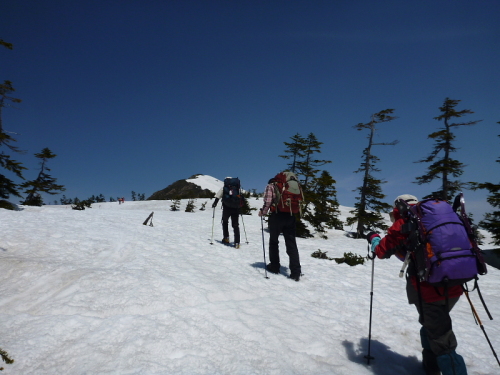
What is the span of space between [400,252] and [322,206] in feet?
52.5

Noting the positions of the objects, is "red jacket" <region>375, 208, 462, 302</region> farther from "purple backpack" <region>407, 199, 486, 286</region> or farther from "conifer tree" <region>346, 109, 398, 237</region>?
"conifer tree" <region>346, 109, 398, 237</region>

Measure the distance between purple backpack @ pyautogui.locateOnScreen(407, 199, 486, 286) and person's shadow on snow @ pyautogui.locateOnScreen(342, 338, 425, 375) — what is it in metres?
1.53

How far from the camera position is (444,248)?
9.53 ft

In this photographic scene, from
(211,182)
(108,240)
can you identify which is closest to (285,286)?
(108,240)

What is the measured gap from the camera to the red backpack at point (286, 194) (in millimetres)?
7016

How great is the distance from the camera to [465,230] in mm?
3070

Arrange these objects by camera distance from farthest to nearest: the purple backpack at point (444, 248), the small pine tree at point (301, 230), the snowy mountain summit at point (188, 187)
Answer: the snowy mountain summit at point (188, 187)
the small pine tree at point (301, 230)
the purple backpack at point (444, 248)

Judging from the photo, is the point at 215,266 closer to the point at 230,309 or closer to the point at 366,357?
the point at 230,309

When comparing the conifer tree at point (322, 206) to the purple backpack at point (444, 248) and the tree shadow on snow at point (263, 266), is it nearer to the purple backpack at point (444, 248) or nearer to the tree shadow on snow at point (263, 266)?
the tree shadow on snow at point (263, 266)

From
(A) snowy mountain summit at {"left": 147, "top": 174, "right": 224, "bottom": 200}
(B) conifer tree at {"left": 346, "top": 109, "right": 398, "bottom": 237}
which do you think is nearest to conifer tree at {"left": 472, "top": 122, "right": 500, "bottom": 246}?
(B) conifer tree at {"left": 346, "top": 109, "right": 398, "bottom": 237}

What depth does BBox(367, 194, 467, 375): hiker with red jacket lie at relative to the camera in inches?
117

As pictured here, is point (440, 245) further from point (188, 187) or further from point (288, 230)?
point (188, 187)

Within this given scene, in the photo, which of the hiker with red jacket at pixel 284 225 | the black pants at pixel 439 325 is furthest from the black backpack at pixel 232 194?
the black pants at pixel 439 325

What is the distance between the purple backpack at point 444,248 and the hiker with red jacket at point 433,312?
0.66 ft
